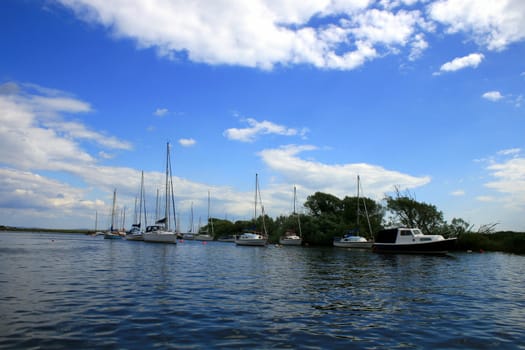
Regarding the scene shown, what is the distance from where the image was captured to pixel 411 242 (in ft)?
179

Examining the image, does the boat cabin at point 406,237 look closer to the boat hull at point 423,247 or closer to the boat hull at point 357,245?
the boat hull at point 423,247

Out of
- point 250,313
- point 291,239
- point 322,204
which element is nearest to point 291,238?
point 291,239

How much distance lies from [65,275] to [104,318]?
523 inches

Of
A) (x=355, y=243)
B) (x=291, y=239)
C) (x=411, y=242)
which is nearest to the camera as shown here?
(x=411, y=242)

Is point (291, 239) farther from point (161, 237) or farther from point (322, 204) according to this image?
point (161, 237)

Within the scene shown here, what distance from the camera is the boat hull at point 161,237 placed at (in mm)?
77625

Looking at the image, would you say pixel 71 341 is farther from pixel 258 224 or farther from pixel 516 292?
pixel 258 224

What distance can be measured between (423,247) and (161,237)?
51.3 m

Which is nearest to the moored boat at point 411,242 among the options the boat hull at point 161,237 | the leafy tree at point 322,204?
the boat hull at point 161,237

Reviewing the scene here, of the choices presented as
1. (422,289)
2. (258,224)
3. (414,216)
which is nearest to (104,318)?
(422,289)

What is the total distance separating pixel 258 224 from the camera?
435 ft

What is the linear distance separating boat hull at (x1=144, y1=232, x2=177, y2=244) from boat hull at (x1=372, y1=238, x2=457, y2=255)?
41479 mm

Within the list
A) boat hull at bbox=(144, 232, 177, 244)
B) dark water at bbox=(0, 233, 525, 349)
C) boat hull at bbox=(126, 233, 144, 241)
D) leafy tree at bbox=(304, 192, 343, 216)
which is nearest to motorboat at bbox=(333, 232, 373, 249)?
leafy tree at bbox=(304, 192, 343, 216)

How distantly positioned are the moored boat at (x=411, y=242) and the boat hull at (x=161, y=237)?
4038cm
